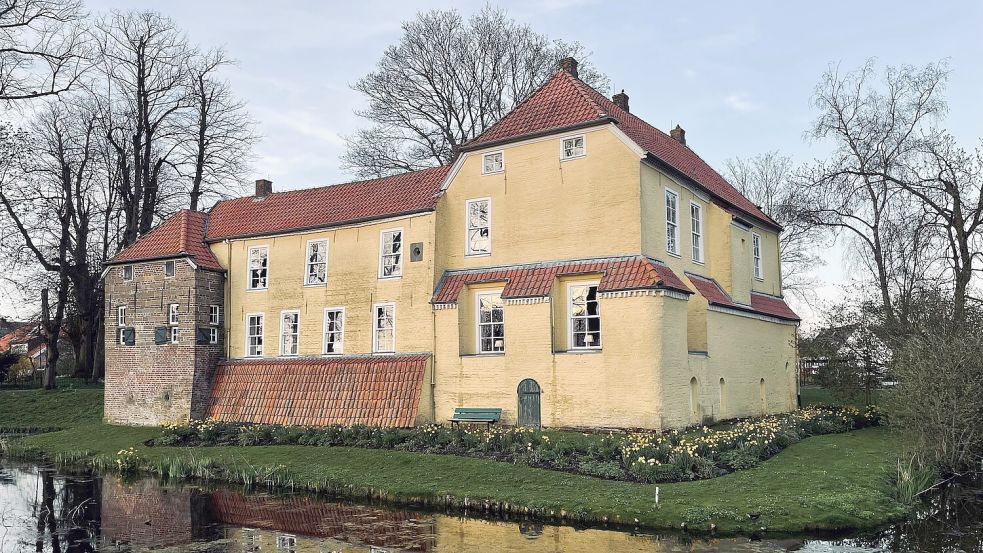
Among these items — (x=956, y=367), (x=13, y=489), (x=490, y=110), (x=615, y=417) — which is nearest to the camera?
(x=956, y=367)

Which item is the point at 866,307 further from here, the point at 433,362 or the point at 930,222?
the point at 433,362

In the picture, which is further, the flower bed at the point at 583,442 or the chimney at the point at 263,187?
the chimney at the point at 263,187

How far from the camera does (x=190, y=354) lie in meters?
26.7

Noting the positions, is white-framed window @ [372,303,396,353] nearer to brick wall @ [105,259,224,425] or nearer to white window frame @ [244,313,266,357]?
white window frame @ [244,313,266,357]

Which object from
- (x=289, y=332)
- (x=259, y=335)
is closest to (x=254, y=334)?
(x=259, y=335)

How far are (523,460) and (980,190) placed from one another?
19.7 meters

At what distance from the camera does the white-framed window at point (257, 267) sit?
2780 cm

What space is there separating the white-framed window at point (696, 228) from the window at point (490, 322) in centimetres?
651

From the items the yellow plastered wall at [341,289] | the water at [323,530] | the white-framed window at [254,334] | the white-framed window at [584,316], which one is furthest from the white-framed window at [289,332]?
the white-framed window at [584,316]

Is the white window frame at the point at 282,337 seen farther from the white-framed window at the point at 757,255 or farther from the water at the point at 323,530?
the white-framed window at the point at 757,255

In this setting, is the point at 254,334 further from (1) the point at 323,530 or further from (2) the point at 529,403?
(1) the point at 323,530

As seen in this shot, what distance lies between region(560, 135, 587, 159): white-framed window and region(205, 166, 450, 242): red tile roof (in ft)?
14.6

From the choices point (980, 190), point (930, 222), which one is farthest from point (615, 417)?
point (980, 190)

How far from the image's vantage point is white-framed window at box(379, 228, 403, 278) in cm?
2483
